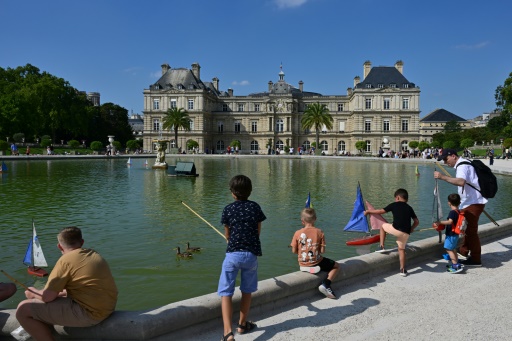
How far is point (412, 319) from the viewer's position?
4.95 metres

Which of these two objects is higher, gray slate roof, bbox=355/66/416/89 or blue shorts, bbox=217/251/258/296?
gray slate roof, bbox=355/66/416/89

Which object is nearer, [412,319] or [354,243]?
[412,319]

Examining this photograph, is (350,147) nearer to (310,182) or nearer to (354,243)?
(310,182)

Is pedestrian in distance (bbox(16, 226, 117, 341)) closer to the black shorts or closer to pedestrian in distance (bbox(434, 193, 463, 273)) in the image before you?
the black shorts

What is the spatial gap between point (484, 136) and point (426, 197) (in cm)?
8820

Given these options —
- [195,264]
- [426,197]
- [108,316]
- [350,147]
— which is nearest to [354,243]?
[195,264]

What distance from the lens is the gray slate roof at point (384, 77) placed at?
78.1 m

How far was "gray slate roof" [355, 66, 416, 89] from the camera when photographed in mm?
78062

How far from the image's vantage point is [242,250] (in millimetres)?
4617

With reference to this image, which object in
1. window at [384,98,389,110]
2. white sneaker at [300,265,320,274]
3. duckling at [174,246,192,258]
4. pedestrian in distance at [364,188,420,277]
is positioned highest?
window at [384,98,389,110]

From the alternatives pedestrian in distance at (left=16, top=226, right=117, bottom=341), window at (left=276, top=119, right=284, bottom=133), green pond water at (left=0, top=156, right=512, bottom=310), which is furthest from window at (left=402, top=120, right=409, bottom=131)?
pedestrian in distance at (left=16, top=226, right=117, bottom=341)

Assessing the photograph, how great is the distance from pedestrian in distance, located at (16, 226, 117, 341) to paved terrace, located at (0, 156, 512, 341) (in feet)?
0.71

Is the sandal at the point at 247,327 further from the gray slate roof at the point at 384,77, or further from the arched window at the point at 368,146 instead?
the gray slate roof at the point at 384,77

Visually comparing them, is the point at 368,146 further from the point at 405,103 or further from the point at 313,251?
the point at 313,251
